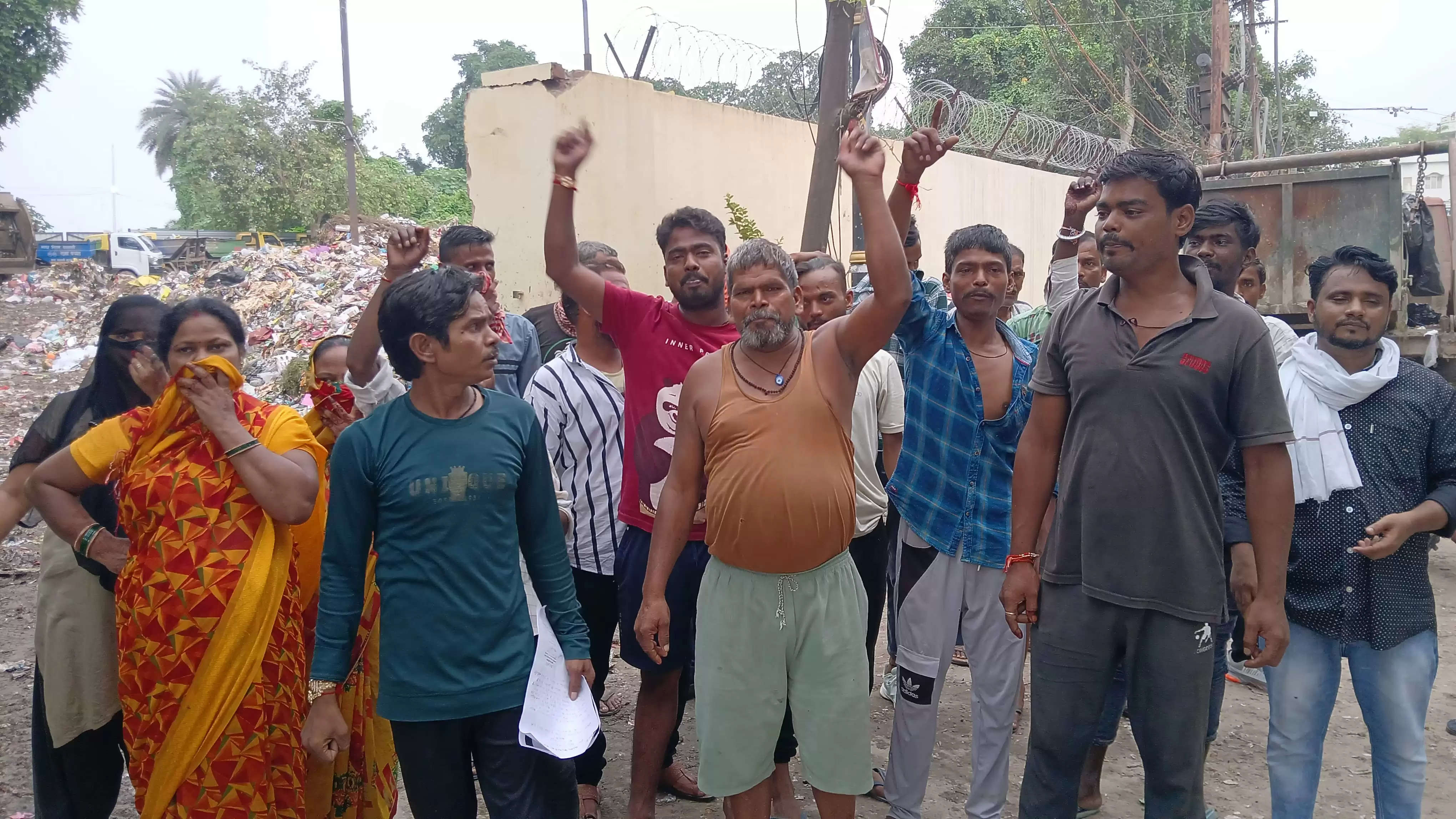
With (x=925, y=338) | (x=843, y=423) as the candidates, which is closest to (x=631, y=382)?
(x=843, y=423)

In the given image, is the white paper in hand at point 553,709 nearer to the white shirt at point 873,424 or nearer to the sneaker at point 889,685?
the white shirt at point 873,424

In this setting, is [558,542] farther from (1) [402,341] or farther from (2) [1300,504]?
(2) [1300,504]

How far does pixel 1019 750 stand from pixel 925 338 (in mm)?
1942

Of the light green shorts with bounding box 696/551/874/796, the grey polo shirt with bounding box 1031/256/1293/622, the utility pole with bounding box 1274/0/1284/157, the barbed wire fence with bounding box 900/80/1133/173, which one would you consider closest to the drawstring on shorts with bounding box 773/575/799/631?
the light green shorts with bounding box 696/551/874/796

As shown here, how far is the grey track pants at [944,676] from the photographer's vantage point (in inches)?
126

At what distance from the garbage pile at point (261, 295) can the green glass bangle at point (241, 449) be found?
907 centimetres

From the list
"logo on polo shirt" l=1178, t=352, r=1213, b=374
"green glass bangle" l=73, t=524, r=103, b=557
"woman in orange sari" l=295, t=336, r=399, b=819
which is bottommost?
"woman in orange sari" l=295, t=336, r=399, b=819

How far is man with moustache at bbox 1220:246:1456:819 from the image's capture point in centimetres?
277

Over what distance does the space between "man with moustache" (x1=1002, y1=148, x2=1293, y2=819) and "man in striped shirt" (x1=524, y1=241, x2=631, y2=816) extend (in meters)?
1.57

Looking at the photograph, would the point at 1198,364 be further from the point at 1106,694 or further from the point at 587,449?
the point at 587,449

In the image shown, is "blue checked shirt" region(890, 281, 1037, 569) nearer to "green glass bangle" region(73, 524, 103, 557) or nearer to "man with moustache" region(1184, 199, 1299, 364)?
"man with moustache" region(1184, 199, 1299, 364)

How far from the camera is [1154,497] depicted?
8.05 ft

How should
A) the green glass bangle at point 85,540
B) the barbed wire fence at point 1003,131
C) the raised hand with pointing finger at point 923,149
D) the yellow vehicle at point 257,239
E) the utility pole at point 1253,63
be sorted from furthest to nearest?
1. the yellow vehicle at point 257,239
2. the utility pole at point 1253,63
3. the barbed wire fence at point 1003,131
4. the green glass bangle at point 85,540
5. the raised hand with pointing finger at point 923,149

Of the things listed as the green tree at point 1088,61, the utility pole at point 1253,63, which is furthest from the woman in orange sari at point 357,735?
the green tree at point 1088,61
